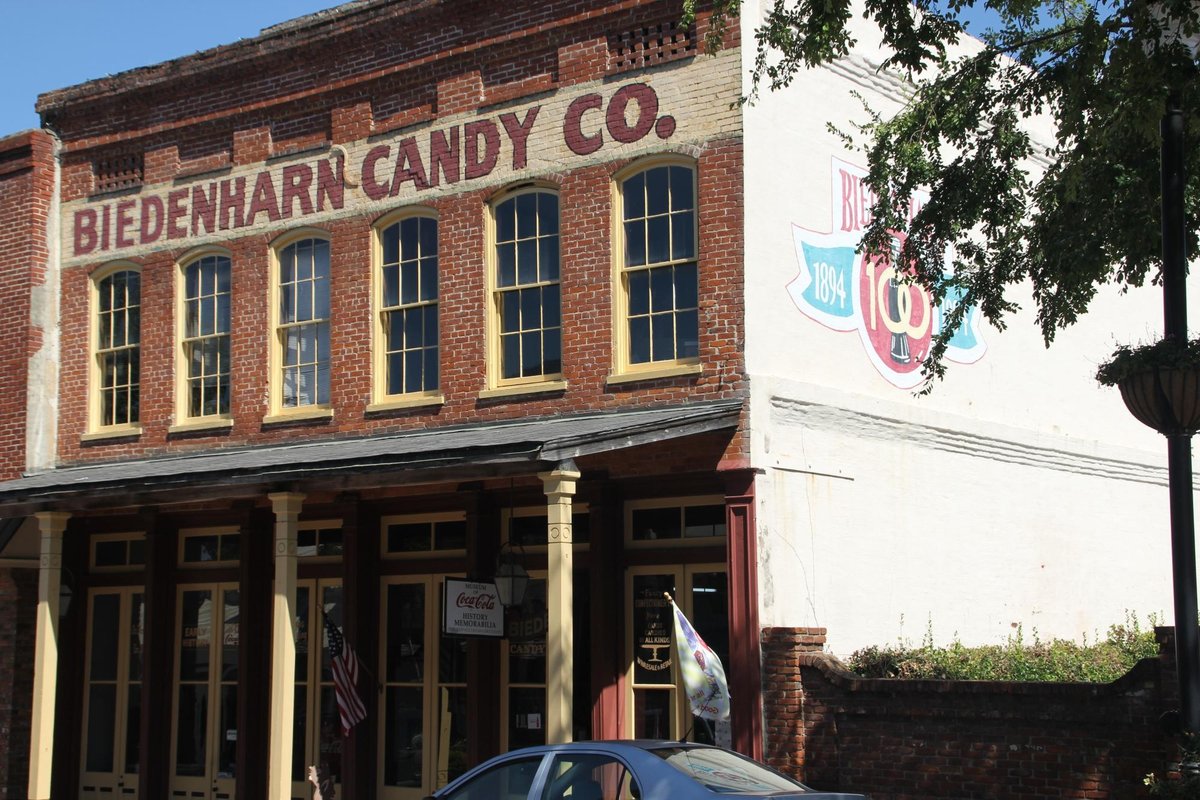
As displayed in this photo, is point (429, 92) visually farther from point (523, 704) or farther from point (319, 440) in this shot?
point (523, 704)

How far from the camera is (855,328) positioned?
1677cm

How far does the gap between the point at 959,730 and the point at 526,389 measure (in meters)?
6.02

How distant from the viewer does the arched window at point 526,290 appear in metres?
16.7

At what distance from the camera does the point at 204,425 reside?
19.5 metres

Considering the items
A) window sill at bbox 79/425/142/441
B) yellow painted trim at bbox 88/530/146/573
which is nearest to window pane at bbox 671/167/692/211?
window sill at bbox 79/425/142/441

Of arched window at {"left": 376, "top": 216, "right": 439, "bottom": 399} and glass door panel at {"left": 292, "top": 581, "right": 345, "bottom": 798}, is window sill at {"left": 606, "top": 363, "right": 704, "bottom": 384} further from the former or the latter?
glass door panel at {"left": 292, "top": 581, "right": 345, "bottom": 798}

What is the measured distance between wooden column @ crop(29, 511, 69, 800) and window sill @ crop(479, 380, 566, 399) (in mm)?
5354

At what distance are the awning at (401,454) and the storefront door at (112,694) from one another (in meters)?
2.50

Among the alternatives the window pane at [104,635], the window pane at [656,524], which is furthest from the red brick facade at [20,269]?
the window pane at [656,524]

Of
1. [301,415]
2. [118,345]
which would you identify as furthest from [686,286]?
[118,345]

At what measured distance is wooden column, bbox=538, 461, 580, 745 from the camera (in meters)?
13.3

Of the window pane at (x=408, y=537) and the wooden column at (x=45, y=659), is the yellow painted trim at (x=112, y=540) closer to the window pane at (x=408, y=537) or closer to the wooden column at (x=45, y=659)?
the wooden column at (x=45, y=659)

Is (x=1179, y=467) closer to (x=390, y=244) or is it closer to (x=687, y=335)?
(x=687, y=335)

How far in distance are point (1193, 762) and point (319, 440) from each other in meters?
11.0
